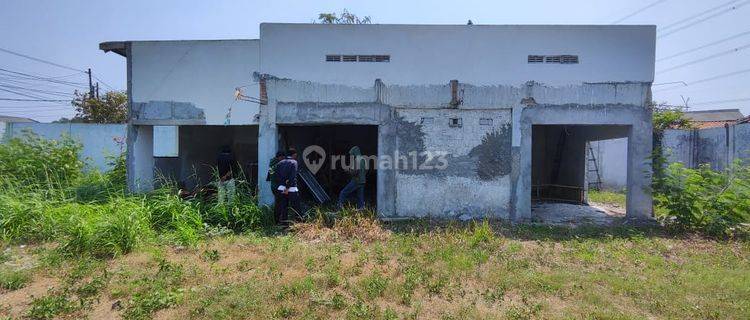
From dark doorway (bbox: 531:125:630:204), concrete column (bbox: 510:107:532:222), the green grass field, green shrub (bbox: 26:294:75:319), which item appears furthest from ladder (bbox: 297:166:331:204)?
dark doorway (bbox: 531:125:630:204)

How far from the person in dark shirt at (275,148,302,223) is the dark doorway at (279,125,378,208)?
1.89 m

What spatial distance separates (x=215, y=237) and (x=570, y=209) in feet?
28.5

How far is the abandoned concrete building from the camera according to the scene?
8.46 metres

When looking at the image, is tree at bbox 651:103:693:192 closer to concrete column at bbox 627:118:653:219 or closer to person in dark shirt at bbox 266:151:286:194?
concrete column at bbox 627:118:653:219

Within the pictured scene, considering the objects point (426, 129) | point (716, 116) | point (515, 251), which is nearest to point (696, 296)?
point (515, 251)

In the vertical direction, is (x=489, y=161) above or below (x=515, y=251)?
above

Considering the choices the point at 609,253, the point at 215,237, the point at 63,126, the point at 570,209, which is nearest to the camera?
the point at 609,253

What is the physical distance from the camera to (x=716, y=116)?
27.8 metres

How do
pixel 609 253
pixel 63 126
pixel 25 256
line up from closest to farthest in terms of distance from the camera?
pixel 25 256, pixel 609 253, pixel 63 126

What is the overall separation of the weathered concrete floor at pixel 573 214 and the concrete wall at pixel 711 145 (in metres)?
1.81

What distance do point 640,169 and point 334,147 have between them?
8.31 meters

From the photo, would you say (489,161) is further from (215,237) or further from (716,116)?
(716,116)

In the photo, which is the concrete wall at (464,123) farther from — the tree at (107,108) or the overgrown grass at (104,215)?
the tree at (107,108)

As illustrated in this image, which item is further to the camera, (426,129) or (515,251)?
(426,129)
